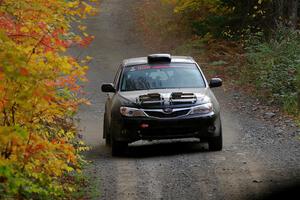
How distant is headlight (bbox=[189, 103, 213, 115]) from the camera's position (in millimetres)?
12594

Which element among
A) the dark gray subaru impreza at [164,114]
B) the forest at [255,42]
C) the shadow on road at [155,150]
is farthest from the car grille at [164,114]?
the forest at [255,42]

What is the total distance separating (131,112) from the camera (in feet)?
41.5

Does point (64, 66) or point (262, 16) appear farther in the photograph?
point (262, 16)

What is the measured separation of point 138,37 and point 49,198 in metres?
26.1

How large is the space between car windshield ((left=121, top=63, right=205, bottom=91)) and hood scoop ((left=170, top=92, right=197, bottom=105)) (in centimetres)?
85

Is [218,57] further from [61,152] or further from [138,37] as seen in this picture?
[61,152]

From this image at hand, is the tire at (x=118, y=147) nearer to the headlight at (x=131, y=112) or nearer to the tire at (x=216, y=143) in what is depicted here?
the headlight at (x=131, y=112)

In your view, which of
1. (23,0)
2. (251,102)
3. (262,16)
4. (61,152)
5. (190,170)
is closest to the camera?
(23,0)

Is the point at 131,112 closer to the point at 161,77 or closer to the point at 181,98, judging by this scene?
the point at 181,98

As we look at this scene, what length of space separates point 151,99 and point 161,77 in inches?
49.5

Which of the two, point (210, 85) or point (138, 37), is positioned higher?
point (210, 85)

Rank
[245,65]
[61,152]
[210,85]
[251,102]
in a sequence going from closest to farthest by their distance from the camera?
[61,152]
[210,85]
[251,102]
[245,65]

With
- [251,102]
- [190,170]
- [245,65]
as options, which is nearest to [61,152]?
[190,170]

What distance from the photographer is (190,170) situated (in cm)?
1148
